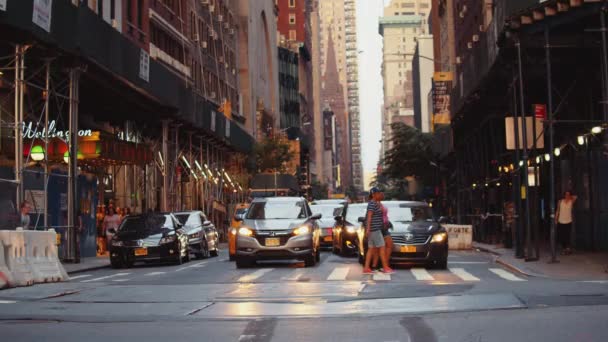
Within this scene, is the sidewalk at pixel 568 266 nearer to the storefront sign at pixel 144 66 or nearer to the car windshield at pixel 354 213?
the car windshield at pixel 354 213

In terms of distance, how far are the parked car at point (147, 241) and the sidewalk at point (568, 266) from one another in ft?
28.8

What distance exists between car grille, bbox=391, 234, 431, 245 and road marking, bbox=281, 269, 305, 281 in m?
2.28

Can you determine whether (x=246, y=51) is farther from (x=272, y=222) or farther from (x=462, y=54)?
(x=272, y=222)

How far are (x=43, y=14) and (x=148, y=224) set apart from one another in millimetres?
6920

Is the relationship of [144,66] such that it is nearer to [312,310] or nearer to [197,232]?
[197,232]

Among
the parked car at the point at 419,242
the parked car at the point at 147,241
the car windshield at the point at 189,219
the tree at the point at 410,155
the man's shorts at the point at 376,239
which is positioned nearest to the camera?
the man's shorts at the point at 376,239

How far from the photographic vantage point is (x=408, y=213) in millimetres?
24266

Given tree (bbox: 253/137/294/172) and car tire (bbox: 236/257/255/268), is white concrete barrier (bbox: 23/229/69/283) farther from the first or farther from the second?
tree (bbox: 253/137/294/172)

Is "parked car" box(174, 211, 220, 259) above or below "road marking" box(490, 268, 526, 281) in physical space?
above

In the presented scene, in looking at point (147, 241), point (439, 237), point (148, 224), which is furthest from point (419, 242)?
point (148, 224)

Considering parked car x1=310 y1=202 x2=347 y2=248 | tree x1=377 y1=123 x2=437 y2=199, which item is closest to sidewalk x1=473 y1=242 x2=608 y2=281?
parked car x1=310 y1=202 x2=347 y2=248

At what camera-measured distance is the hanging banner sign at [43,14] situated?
23484mm

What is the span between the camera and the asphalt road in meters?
10.0

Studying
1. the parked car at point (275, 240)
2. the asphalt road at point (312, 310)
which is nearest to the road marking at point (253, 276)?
the asphalt road at point (312, 310)
